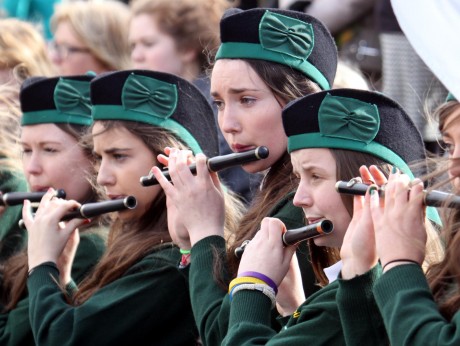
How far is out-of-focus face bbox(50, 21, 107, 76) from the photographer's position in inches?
280

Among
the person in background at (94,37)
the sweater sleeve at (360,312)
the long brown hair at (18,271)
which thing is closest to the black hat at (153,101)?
the long brown hair at (18,271)

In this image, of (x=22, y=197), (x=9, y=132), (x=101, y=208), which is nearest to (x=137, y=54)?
(x=9, y=132)

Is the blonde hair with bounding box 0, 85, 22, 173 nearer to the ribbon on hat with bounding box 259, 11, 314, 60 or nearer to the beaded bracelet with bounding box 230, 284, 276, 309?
the ribbon on hat with bounding box 259, 11, 314, 60

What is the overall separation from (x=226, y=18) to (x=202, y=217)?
29.0 inches

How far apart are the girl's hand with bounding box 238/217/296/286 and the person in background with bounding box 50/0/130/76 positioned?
347cm

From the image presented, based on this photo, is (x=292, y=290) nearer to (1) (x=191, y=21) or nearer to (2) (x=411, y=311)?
(2) (x=411, y=311)

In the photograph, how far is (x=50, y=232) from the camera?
4.55m

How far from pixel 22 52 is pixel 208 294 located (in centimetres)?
297

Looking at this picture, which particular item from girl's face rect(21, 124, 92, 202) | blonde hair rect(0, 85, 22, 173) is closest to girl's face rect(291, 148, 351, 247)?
girl's face rect(21, 124, 92, 202)

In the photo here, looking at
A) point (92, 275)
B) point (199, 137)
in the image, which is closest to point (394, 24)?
point (199, 137)

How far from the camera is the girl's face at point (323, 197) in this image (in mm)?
3521

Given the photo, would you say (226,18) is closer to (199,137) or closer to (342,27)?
(199,137)

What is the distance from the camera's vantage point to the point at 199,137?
4.56 metres

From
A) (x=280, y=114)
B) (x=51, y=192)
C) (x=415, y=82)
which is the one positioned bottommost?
(x=415, y=82)
